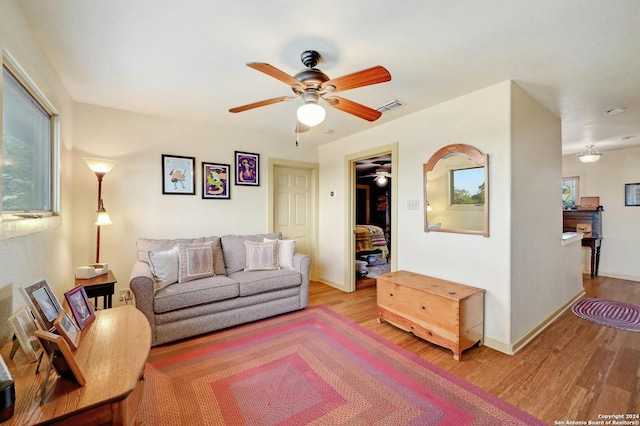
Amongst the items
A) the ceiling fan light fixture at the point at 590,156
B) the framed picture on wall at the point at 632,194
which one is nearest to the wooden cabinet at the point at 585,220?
the framed picture on wall at the point at 632,194

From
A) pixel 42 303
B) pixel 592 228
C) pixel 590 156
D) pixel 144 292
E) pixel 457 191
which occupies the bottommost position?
pixel 144 292

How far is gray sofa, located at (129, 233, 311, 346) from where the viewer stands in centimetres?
249

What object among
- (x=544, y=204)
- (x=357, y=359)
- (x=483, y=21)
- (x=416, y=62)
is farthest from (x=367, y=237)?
(x=483, y=21)

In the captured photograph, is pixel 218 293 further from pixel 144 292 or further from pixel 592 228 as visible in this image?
pixel 592 228

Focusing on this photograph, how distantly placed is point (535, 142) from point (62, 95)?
454 centimetres

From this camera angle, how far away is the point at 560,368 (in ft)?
7.16

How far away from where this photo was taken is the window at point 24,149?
62.9 inches

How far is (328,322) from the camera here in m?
3.02

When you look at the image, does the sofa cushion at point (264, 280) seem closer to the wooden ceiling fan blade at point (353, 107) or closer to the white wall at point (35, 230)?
the white wall at point (35, 230)

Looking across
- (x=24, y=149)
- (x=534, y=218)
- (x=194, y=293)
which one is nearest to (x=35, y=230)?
(x=24, y=149)

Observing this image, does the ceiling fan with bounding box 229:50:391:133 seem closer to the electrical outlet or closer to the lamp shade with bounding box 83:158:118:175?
the lamp shade with bounding box 83:158:118:175

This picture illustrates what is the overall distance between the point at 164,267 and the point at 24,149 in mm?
1421

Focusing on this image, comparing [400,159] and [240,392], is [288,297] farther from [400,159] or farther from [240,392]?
[400,159]

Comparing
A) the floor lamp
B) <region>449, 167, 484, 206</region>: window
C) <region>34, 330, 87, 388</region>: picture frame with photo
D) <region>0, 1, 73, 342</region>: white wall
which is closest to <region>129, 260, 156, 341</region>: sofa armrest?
<region>0, 1, 73, 342</region>: white wall
